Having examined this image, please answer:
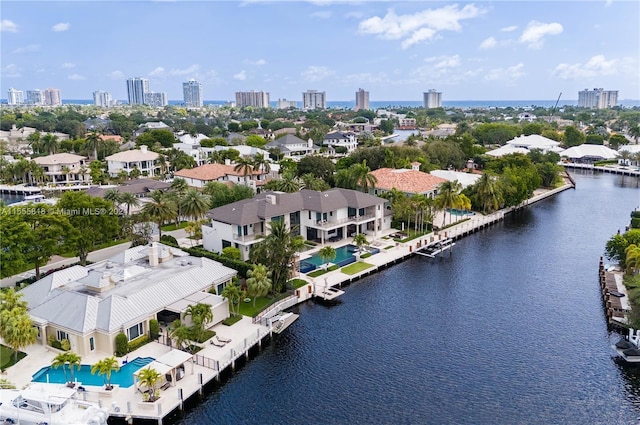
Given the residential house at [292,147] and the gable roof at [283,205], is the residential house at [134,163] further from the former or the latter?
the gable roof at [283,205]

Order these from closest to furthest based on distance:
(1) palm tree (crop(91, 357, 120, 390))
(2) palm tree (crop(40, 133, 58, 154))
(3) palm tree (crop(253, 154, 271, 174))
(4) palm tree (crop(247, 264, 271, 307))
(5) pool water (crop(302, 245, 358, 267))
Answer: (1) palm tree (crop(91, 357, 120, 390)), (4) palm tree (crop(247, 264, 271, 307)), (5) pool water (crop(302, 245, 358, 267)), (3) palm tree (crop(253, 154, 271, 174)), (2) palm tree (crop(40, 133, 58, 154))

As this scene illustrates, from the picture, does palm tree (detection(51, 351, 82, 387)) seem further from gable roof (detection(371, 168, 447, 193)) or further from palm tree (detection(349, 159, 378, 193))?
gable roof (detection(371, 168, 447, 193))

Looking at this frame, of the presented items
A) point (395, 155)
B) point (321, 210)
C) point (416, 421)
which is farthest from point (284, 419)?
point (395, 155)

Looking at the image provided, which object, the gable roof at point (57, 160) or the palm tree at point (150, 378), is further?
the gable roof at point (57, 160)

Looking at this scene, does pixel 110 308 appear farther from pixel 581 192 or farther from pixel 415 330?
pixel 581 192

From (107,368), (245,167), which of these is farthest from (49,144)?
(107,368)

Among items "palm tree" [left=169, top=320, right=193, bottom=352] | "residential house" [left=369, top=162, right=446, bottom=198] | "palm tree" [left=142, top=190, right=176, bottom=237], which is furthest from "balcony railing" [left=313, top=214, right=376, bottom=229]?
"palm tree" [left=169, top=320, right=193, bottom=352]

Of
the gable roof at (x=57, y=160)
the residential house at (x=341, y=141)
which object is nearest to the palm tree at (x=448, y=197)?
the gable roof at (x=57, y=160)
